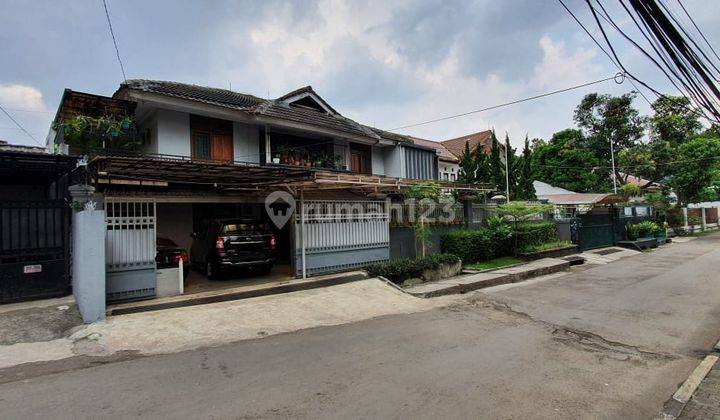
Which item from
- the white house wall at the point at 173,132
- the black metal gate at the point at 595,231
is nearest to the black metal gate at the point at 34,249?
the white house wall at the point at 173,132

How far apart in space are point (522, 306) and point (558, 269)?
253 inches

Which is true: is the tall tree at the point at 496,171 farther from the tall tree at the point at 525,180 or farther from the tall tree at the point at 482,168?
the tall tree at the point at 525,180

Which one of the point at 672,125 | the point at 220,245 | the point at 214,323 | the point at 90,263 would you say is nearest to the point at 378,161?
the point at 220,245

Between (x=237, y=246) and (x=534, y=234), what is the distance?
12.1m

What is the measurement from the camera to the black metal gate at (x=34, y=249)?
289 inches

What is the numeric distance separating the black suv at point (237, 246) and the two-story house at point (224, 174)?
0.73 metres

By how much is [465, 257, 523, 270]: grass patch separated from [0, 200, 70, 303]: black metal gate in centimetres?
1094

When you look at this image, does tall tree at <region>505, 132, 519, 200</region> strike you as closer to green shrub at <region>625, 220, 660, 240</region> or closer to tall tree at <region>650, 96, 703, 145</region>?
green shrub at <region>625, 220, 660, 240</region>

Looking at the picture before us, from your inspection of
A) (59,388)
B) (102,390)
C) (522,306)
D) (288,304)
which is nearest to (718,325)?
(522,306)

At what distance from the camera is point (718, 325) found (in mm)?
6969

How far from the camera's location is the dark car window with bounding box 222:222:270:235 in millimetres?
9961

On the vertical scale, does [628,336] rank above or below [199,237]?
below

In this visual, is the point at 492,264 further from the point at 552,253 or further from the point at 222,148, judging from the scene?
the point at 222,148

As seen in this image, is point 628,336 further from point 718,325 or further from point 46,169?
point 46,169
